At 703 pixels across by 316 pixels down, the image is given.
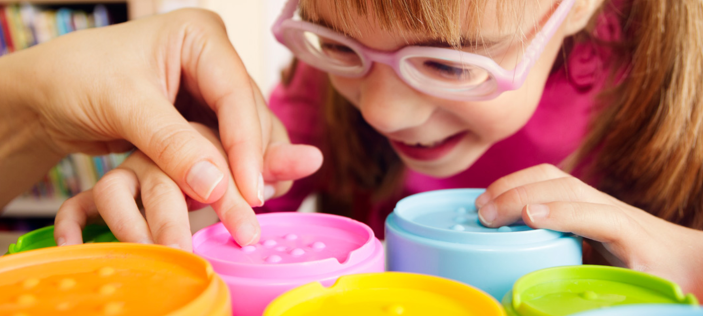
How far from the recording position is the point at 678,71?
27.2 inches

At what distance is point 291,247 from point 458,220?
0.61 ft

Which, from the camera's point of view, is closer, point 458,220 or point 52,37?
point 458,220

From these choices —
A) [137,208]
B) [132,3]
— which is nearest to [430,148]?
[137,208]

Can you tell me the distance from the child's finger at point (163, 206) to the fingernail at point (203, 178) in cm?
2

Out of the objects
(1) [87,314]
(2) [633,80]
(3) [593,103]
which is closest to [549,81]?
(3) [593,103]

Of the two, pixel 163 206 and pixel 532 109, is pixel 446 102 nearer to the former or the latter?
pixel 532 109

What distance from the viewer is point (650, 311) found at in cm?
26

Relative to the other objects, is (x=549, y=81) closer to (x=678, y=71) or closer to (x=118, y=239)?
(x=678, y=71)

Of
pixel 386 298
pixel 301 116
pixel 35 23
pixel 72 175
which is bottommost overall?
pixel 72 175

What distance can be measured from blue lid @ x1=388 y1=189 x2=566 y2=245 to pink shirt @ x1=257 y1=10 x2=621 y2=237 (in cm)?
46

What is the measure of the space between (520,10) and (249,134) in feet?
1.12

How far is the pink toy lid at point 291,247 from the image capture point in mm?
365

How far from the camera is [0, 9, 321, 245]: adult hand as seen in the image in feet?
1.65

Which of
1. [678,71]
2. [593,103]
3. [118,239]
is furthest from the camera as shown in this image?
[593,103]
